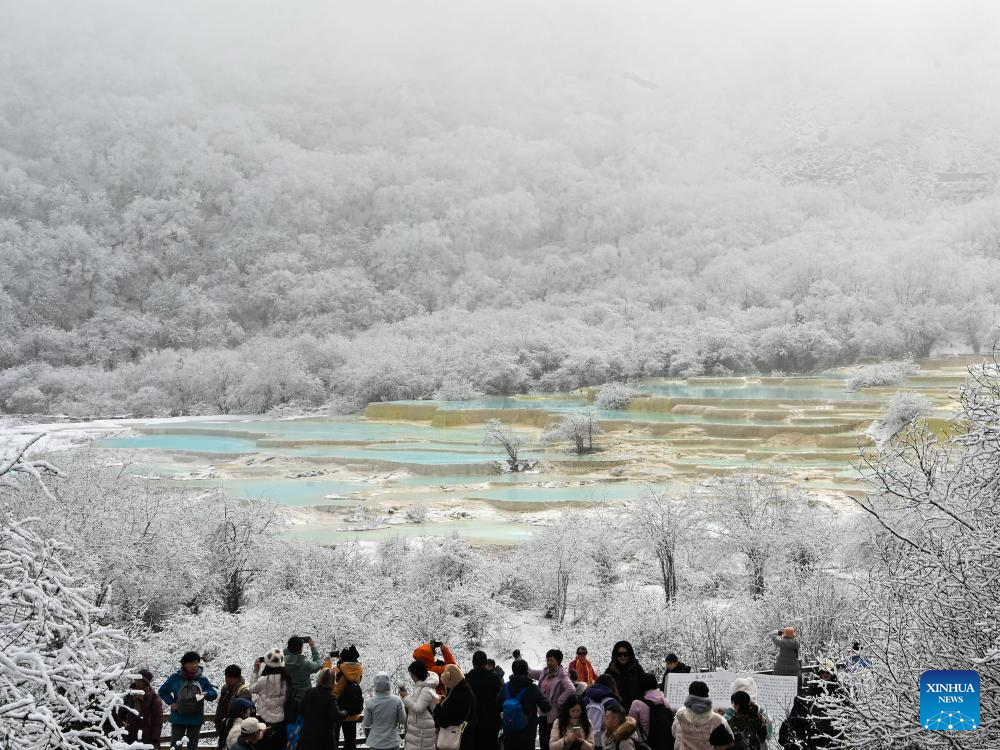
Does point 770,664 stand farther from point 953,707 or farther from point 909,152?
point 909,152

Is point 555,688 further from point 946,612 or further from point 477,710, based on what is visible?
point 946,612

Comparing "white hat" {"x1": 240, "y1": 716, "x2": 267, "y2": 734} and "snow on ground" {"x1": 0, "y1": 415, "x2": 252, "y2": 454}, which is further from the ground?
"snow on ground" {"x1": 0, "y1": 415, "x2": 252, "y2": 454}

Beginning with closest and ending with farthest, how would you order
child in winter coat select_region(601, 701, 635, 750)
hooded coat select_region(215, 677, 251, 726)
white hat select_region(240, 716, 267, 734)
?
child in winter coat select_region(601, 701, 635, 750) < white hat select_region(240, 716, 267, 734) < hooded coat select_region(215, 677, 251, 726)

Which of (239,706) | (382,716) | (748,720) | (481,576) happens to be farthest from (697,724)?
(481,576)

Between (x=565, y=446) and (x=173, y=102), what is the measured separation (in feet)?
129

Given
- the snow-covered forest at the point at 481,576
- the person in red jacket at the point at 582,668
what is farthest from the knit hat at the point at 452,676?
the snow-covered forest at the point at 481,576

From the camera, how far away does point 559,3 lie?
66.3 meters

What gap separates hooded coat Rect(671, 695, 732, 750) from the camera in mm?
3686

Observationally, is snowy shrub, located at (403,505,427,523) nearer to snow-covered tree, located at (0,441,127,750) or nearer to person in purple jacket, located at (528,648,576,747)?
person in purple jacket, located at (528,648,576,747)

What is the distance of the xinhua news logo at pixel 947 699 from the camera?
2854 millimetres

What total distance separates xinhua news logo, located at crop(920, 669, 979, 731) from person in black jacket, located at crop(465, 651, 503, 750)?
2.34m

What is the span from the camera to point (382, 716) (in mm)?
4508

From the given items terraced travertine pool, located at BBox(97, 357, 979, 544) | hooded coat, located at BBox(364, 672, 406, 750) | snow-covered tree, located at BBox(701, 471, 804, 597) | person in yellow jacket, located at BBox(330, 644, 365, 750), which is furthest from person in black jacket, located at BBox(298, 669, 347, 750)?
terraced travertine pool, located at BBox(97, 357, 979, 544)

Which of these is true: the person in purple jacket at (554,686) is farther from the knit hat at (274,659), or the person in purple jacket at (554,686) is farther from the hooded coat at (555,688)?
the knit hat at (274,659)
